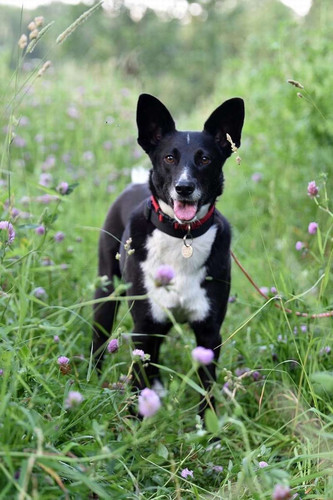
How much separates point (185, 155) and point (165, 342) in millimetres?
1288

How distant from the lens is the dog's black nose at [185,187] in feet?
7.90

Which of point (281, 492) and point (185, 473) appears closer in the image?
point (281, 492)

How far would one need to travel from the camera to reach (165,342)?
3.51 m

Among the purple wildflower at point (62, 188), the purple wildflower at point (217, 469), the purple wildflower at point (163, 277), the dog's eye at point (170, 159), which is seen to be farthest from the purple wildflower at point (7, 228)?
the purple wildflower at point (217, 469)

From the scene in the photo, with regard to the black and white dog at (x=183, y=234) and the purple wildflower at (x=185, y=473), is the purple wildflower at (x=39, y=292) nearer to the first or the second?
the black and white dog at (x=183, y=234)

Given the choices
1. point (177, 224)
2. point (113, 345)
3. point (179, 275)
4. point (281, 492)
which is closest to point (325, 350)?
point (179, 275)

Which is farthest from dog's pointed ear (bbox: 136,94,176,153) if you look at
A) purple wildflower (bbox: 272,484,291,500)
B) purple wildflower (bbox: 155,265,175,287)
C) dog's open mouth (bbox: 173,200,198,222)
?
purple wildflower (bbox: 272,484,291,500)

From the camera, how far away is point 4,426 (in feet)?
4.82

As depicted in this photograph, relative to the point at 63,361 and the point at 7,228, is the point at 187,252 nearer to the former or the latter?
the point at 63,361

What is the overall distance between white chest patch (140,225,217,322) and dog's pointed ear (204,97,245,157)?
1.42 ft

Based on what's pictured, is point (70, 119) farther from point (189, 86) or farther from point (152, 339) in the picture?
point (189, 86)

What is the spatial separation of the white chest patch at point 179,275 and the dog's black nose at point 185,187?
27 centimetres

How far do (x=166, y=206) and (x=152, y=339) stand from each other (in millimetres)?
559

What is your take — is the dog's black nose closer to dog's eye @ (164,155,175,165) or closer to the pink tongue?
the pink tongue
